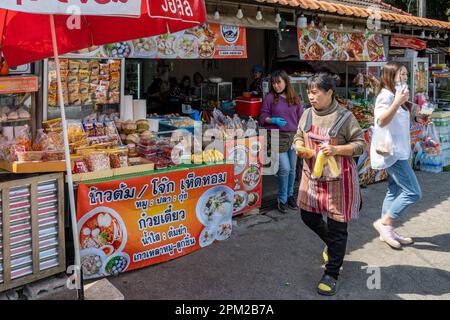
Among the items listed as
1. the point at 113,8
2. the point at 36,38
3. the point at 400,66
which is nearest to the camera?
the point at 113,8

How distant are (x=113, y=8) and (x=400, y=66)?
10.1 ft

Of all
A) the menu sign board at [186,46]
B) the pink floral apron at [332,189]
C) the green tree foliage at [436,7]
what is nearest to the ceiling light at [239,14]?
the menu sign board at [186,46]

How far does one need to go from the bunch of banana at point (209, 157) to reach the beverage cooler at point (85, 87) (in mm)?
1055

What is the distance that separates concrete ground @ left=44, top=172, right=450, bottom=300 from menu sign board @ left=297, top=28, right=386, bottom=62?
2797mm

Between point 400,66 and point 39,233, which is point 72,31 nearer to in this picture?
point 39,233

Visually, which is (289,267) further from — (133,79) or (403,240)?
(133,79)

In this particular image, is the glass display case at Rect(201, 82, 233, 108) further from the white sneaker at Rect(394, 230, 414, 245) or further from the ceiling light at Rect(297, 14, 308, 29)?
the white sneaker at Rect(394, 230, 414, 245)

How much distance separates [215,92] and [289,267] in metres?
4.64

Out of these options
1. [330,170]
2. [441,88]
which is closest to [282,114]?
[330,170]

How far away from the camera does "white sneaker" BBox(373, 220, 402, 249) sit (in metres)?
4.95

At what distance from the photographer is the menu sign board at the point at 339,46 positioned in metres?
7.16

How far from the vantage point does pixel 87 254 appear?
405 centimetres

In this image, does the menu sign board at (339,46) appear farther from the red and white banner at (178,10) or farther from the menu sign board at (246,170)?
the red and white banner at (178,10)
